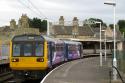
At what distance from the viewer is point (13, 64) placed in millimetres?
27547

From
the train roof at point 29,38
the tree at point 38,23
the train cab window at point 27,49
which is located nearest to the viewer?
the train cab window at point 27,49

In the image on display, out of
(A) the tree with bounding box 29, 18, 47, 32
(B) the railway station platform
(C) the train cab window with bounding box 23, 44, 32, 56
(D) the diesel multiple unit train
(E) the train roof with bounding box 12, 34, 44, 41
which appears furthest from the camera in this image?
(A) the tree with bounding box 29, 18, 47, 32

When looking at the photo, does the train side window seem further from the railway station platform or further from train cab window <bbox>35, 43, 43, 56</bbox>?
the railway station platform

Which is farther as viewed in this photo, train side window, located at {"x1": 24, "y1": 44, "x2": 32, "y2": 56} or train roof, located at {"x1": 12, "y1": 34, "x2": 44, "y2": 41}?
train roof, located at {"x1": 12, "y1": 34, "x2": 44, "y2": 41}

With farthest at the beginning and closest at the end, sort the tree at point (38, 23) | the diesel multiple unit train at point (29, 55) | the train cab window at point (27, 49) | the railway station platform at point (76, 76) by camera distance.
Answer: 1. the tree at point (38, 23)
2. the train cab window at point (27, 49)
3. the diesel multiple unit train at point (29, 55)
4. the railway station platform at point (76, 76)

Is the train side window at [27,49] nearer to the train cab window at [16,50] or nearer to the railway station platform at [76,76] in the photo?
the train cab window at [16,50]

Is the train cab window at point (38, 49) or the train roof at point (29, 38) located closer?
the train cab window at point (38, 49)

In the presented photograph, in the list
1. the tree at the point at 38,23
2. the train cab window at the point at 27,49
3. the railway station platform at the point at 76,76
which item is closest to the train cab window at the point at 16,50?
the train cab window at the point at 27,49

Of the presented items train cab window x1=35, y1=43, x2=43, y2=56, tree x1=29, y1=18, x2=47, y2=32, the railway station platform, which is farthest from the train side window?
tree x1=29, y1=18, x2=47, y2=32

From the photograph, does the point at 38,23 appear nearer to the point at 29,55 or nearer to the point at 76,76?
the point at 76,76

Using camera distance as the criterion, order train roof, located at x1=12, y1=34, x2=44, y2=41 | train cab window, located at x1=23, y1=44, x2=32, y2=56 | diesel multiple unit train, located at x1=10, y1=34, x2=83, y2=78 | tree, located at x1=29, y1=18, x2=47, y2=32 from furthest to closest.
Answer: tree, located at x1=29, y1=18, x2=47, y2=32, train roof, located at x1=12, y1=34, x2=44, y2=41, train cab window, located at x1=23, y1=44, x2=32, y2=56, diesel multiple unit train, located at x1=10, y1=34, x2=83, y2=78

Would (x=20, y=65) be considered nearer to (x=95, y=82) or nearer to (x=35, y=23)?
(x=95, y=82)

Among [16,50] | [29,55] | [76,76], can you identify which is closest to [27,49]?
[29,55]

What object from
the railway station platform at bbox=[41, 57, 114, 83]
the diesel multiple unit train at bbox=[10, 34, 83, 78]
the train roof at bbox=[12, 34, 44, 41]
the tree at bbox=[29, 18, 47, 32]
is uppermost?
the tree at bbox=[29, 18, 47, 32]
